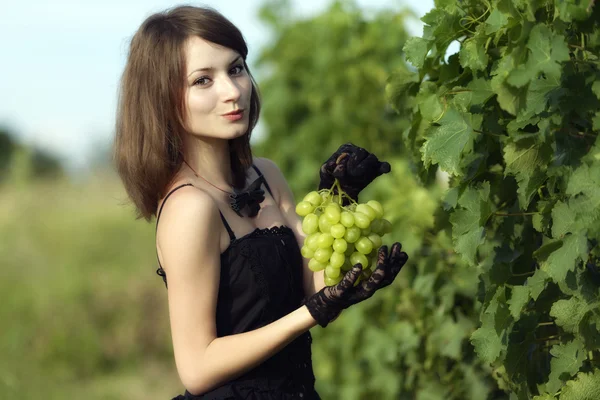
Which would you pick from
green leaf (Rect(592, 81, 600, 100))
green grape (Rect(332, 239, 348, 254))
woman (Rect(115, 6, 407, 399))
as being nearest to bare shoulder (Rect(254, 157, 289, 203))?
woman (Rect(115, 6, 407, 399))

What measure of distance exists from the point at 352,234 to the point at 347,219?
0.15ft

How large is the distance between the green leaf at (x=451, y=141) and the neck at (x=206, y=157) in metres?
0.77

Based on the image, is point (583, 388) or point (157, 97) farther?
point (157, 97)

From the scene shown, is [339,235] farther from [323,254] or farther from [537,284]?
[537,284]

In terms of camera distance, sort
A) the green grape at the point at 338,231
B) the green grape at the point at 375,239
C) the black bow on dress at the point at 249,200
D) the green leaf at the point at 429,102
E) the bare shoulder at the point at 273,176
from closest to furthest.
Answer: the green grape at the point at 338,231, the green grape at the point at 375,239, the green leaf at the point at 429,102, the black bow on dress at the point at 249,200, the bare shoulder at the point at 273,176

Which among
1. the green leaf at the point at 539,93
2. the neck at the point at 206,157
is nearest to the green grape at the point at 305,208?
the neck at the point at 206,157

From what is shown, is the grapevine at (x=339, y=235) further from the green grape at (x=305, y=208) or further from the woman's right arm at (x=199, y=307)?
the woman's right arm at (x=199, y=307)

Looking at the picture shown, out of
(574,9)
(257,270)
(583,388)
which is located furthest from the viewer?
(257,270)

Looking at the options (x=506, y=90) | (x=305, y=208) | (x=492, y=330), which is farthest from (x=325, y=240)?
(x=506, y=90)

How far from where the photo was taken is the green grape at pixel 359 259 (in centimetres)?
224

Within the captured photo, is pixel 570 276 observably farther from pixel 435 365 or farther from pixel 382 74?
pixel 382 74

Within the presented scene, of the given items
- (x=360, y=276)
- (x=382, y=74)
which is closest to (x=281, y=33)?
(x=382, y=74)

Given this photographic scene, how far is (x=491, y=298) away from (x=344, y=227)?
1.36 ft

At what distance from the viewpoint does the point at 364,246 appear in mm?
2229
